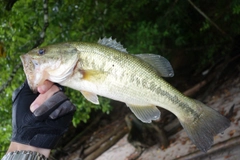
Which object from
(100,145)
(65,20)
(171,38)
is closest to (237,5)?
(171,38)

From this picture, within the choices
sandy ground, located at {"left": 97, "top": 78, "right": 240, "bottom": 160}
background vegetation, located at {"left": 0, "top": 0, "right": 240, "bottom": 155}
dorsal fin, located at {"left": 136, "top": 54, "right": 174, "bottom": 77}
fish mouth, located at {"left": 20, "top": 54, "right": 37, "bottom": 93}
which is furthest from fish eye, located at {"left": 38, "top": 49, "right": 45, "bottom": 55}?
sandy ground, located at {"left": 97, "top": 78, "right": 240, "bottom": 160}

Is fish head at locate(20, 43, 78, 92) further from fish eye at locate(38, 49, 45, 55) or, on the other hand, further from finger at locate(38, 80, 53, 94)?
finger at locate(38, 80, 53, 94)

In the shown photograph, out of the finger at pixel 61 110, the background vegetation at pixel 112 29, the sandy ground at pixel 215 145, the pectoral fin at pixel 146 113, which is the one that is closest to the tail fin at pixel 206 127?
the pectoral fin at pixel 146 113

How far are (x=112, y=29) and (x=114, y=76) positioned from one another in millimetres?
4486

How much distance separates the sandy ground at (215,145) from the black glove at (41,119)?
2.92 m

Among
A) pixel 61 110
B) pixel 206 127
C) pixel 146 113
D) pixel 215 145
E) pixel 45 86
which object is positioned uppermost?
pixel 45 86

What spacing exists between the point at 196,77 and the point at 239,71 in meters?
1.25

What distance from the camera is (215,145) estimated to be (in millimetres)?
4832

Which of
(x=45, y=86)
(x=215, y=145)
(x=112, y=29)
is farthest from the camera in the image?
(x=112, y=29)

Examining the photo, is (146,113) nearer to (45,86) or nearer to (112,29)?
(45,86)

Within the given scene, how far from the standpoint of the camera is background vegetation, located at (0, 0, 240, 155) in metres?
4.68

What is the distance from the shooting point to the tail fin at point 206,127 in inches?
104

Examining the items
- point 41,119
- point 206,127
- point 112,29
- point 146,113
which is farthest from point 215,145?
point 112,29

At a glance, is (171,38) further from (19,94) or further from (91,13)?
(19,94)
